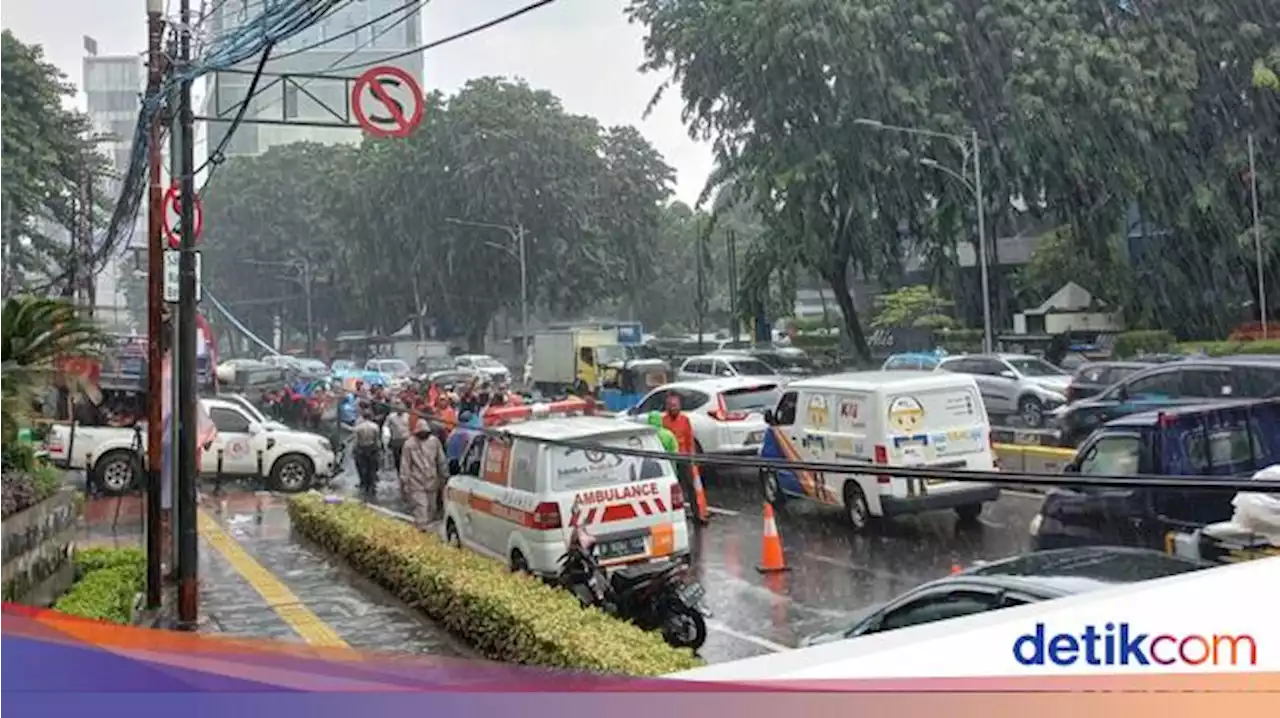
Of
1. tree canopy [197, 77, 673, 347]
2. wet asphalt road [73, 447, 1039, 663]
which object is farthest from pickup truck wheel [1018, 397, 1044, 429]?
tree canopy [197, 77, 673, 347]

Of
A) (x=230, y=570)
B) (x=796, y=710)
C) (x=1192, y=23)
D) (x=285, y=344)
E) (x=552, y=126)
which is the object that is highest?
(x=1192, y=23)

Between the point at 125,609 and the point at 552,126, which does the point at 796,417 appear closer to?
the point at 552,126

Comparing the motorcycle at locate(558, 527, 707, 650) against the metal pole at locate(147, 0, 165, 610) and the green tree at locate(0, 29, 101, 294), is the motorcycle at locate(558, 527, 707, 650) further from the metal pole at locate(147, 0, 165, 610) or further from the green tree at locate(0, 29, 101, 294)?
the green tree at locate(0, 29, 101, 294)

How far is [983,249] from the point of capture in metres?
6.38

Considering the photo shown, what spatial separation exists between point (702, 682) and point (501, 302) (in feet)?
15.3

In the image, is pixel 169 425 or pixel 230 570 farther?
pixel 230 570

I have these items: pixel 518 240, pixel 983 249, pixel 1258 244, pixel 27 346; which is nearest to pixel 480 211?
pixel 518 240

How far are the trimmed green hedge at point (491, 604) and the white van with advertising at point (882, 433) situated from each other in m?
1.37

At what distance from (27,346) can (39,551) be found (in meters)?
1.19

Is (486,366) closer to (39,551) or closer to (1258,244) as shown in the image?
(39,551)

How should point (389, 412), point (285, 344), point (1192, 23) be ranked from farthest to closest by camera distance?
point (389, 412) → point (285, 344) → point (1192, 23)

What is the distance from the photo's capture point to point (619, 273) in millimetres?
6191

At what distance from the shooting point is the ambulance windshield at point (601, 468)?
→ 545cm

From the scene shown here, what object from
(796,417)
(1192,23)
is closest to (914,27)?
(1192,23)
